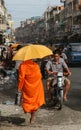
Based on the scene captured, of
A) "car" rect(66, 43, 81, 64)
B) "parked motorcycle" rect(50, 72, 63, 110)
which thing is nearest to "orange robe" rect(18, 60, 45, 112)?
"parked motorcycle" rect(50, 72, 63, 110)

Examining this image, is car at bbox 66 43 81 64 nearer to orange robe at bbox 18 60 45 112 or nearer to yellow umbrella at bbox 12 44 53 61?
yellow umbrella at bbox 12 44 53 61

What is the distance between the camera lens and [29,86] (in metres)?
9.70

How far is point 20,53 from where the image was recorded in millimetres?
9875

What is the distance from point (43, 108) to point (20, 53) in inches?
112

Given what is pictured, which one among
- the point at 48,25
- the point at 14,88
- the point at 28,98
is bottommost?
the point at 48,25

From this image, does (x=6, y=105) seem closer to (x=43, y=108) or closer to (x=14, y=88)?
(x=43, y=108)

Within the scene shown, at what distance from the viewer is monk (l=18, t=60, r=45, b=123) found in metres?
9.64

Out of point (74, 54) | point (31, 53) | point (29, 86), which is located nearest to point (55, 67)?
point (31, 53)

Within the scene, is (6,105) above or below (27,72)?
below

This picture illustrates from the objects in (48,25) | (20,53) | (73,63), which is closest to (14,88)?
(20,53)

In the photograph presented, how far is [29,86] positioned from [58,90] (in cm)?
230

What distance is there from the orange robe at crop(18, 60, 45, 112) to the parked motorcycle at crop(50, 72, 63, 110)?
203 centimetres

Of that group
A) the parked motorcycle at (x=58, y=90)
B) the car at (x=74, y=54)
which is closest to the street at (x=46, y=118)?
the parked motorcycle at (x=58, y=90)

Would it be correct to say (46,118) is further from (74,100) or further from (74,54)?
(74,54)
